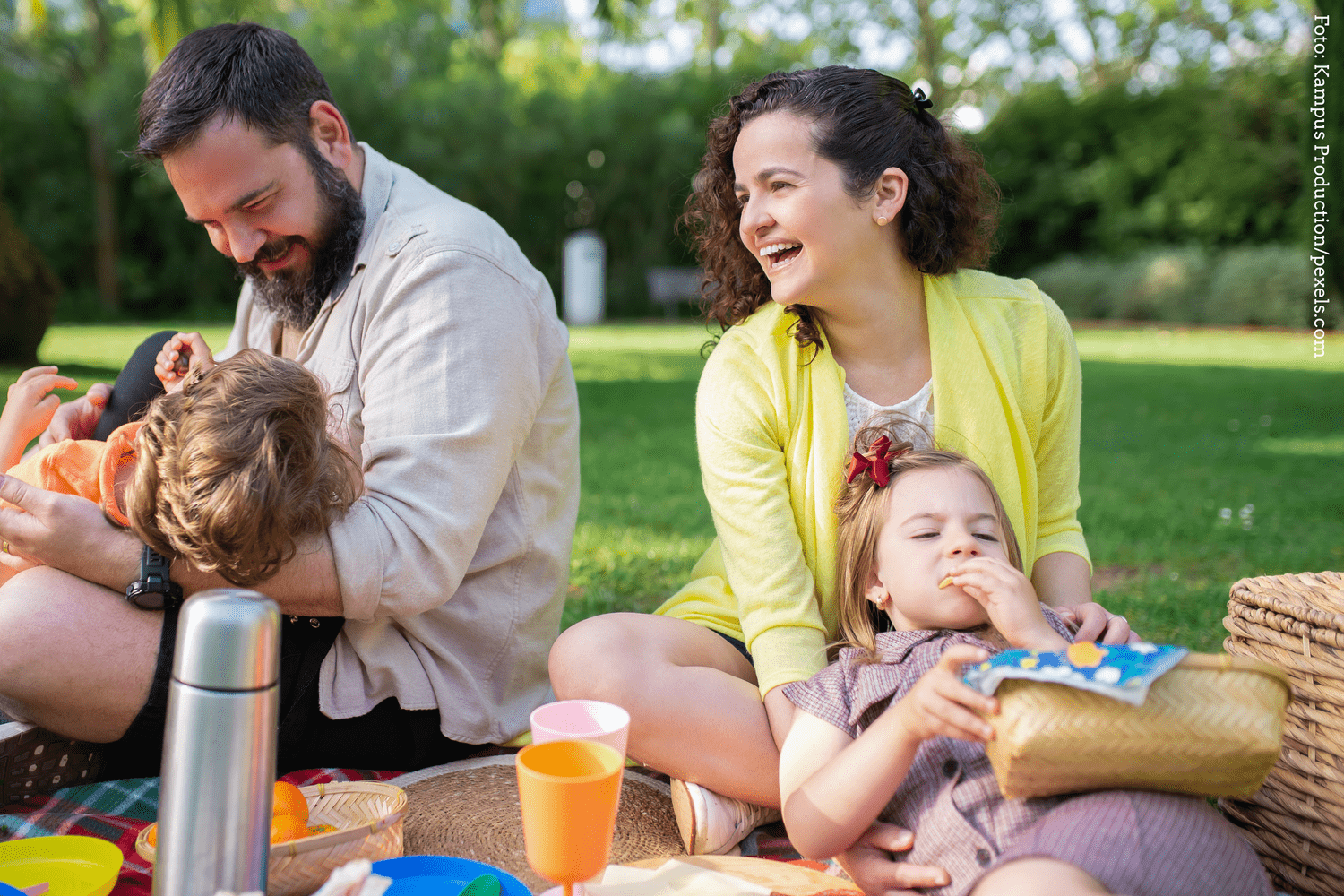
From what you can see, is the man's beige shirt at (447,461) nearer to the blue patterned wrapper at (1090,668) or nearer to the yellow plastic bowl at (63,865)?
the yellow plastic bowl at (63,865)

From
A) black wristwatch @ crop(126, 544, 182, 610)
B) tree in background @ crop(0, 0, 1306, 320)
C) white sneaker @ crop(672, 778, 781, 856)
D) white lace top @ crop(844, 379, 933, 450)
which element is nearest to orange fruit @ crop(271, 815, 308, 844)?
black wristwatch @ crop(126, 544, 182, 610)

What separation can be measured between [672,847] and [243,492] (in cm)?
107

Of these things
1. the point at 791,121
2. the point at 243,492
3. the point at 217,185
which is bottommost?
the point at 243,492

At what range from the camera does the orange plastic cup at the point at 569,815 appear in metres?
1.32

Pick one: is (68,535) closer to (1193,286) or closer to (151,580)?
(151,580)

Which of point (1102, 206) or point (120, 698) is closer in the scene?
point (120, 698)

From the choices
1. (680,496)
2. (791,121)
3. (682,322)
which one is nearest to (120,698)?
(791,121)

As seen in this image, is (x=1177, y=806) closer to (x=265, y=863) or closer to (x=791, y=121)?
(x=265, y=863)

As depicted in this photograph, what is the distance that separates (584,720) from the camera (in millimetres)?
1634

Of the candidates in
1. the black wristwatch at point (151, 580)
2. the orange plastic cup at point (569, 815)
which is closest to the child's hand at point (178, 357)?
the black wristwatch at point (151, 580)

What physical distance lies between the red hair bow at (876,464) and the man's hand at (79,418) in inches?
69.4

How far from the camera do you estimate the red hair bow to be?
79.0 inches

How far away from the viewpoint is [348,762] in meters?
2.23

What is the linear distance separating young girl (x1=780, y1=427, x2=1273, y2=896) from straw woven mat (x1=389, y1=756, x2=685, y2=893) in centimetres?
40
